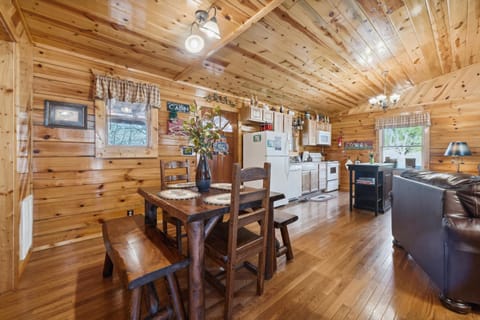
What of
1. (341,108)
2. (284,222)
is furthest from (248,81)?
(341,108)

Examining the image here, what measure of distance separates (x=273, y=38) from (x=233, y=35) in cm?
64

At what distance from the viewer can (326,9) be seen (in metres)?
2.32

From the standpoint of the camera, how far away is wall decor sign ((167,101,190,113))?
3314 millimetres

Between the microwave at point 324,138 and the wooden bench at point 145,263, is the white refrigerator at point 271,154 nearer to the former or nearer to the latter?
the microwave at point 324,138

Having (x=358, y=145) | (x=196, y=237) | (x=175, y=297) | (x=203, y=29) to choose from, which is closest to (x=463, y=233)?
(x=196, y=237)

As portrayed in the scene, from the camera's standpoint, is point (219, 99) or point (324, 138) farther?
point (324, 138)

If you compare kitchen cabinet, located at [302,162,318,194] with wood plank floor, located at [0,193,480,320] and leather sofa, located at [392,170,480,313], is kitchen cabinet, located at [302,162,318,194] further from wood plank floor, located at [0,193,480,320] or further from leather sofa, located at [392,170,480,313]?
leather sofa, located at [392,170,480,313]

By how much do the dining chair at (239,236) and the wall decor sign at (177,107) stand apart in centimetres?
235

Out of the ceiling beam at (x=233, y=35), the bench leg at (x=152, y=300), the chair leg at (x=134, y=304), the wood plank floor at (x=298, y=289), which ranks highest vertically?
the ceiling beam at (x=233, y=35)

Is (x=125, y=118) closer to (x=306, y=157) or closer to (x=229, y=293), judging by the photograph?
(x=229, y=293)

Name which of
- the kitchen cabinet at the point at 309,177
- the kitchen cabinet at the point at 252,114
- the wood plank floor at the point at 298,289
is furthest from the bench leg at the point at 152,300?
the kitchen cabinet at the point at 309,177

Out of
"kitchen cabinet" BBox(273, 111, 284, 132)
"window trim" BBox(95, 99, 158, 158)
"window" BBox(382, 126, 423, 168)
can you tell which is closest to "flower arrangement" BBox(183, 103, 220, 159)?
"window trim" BBox(95, 99, 158, 158)

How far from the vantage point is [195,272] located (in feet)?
4.07

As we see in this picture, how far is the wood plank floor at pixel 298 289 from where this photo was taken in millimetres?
1386
